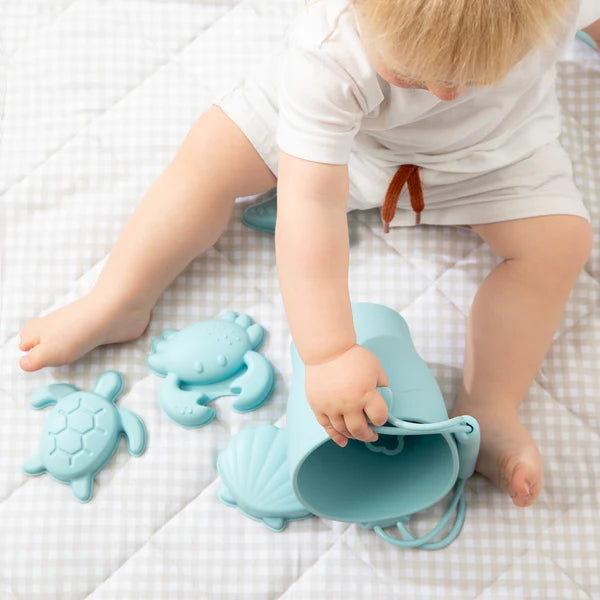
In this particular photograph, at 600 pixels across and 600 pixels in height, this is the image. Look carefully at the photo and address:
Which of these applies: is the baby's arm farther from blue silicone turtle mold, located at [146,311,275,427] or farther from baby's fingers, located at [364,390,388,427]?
blue silicone turtle mold, located at [146,311,275,427]

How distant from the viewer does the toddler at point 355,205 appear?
740 mm

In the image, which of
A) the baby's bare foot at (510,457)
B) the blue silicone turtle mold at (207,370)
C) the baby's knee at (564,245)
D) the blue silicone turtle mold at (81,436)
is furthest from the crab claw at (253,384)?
the baby's knee at (564,245)

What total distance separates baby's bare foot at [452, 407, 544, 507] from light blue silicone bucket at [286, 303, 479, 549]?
0.03 metres

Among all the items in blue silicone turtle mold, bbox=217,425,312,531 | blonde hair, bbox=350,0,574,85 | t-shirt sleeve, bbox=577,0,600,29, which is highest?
blonde hair, bbox=350,0,574,85

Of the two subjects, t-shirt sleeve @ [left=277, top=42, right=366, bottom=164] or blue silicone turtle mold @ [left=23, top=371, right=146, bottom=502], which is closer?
t-shirt sleeve @ [left=277, top=42, right=366, bottom=164]

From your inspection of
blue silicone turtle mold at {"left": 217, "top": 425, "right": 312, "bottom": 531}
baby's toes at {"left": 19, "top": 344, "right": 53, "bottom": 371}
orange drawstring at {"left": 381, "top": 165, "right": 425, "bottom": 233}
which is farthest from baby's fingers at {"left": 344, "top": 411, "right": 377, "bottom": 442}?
baby's toes at {"left": 19, "top": 344, "right": 53, "bottom": 371}

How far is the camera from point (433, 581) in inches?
33.4

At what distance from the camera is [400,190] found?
88 centimetres

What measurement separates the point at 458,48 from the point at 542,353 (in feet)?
1.41

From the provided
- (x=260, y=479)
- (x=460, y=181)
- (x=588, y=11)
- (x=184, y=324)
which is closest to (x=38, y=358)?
(x=184, y=324)

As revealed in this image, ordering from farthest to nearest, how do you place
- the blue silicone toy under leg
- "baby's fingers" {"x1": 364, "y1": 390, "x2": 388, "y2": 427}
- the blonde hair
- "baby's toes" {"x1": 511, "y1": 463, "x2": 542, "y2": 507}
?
the blue silicone toy under leg
"baby's toes" {"x1": 511, "y1": 463, "x2": 542, "y2": 507}
"baby's fingers" {"x1": 364, "y1": 390, "x2": 388, "y2": 427}
the blonde hair

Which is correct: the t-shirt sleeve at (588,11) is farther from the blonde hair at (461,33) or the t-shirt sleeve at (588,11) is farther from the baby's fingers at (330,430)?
the baby's fingers at (330,430)

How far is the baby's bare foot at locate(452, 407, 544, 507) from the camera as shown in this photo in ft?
2.75

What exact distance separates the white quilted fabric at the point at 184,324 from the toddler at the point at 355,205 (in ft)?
0.14
